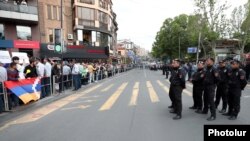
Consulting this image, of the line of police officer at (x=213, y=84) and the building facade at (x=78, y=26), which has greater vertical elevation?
the building facade at (x=78, y=26)

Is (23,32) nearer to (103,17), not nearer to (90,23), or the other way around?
(90,23)

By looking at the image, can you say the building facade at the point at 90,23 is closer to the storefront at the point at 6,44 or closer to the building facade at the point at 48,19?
the building facade at the point at 48,19

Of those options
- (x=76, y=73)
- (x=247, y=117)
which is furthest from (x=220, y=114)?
(x=76, y=73)

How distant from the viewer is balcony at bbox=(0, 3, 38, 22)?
28.7 m

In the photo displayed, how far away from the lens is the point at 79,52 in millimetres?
39875

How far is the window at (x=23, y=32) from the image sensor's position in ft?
104

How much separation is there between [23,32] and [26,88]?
23849 mm

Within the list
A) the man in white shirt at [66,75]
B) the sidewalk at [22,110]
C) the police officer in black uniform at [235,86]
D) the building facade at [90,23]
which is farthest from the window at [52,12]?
the police officer in black uniform at [235,86]

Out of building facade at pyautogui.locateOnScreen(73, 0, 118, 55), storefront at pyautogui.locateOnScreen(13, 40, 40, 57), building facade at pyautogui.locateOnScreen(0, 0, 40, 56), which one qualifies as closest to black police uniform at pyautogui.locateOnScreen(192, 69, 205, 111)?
building facade at pyautogui.locateOnScreen(0, 0, 40, 56)

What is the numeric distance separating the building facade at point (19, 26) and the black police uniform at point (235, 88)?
24963 mm

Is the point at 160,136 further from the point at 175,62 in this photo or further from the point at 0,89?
the point at 0,89

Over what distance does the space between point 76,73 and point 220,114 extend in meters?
9.76

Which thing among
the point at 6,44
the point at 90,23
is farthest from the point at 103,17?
the point at 6,44

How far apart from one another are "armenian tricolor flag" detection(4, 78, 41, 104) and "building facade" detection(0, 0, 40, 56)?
18.4m
